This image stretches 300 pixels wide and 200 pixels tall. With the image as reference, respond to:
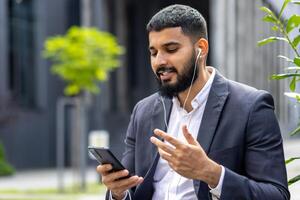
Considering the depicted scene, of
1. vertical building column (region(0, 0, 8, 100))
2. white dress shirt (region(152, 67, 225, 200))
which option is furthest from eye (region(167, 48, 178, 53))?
vertical building column (region(0, 0, 8, 100))

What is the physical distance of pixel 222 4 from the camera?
10.1 m

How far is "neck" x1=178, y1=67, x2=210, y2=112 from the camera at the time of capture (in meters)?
3.55

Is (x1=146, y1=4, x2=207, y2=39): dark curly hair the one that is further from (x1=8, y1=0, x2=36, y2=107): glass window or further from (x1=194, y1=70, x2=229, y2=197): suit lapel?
(x1=8, y1=0, x2=36, y2=107): glass window

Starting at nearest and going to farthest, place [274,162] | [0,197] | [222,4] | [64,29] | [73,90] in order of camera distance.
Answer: [274,162] → [222,4] → [0,197] → [73,90] → [64,29]

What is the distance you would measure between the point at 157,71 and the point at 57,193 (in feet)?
49.4

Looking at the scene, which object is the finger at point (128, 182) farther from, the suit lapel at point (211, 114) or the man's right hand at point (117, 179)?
the suit lapel at point (211, 114)

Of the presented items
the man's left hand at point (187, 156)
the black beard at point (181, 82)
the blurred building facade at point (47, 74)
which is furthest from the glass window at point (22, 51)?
the man's left hand at point (187, 156)

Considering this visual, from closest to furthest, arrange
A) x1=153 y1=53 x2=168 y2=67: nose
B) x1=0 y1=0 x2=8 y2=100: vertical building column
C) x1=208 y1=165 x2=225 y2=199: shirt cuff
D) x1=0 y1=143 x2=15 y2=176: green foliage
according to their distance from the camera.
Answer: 1. x1=208 y1=165 x2=225 y2=199: shirt cuff
2. x1=153 y1=53 x2=168 y2=67: nose
3. x1=0 y1=143 x2=15 y2=176: green foliage
4. x1=0 y1=0 x2=8 y2=100: vertical building column

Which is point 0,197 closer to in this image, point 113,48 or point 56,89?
point 113,48

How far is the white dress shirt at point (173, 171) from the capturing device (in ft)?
11.6

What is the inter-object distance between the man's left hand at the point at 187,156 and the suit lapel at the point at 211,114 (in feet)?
0.80

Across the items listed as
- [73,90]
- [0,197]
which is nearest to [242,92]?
[0,197]

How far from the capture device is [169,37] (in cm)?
343

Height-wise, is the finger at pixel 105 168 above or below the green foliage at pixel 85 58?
above
